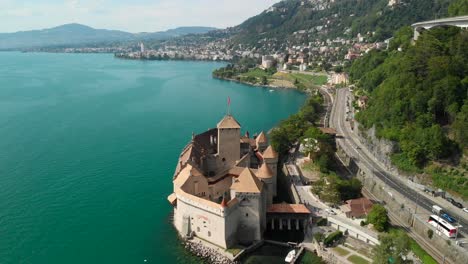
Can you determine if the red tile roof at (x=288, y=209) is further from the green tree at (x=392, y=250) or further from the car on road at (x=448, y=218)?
the car on road at (x=448, y=218)

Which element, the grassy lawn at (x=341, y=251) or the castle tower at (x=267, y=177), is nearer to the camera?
the grassy lawn at (x=341, y=251)

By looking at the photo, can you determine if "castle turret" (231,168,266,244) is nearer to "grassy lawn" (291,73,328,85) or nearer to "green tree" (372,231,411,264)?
"green tree" (372,231,411,264)

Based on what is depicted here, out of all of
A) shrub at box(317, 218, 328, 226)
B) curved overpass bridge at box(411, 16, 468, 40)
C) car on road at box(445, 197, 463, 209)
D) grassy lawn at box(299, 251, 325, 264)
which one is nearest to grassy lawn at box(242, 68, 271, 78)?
curved overpass bridge at box(411, 16, 468, 40)

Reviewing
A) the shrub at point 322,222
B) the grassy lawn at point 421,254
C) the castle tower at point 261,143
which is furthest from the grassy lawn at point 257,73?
the grassy lawn at point 421,254

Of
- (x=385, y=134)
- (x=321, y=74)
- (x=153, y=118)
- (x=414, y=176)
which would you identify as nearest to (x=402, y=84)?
(x=385, y=134)

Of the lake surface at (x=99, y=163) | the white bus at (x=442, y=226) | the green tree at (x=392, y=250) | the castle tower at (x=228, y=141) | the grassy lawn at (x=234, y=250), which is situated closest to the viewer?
the green tree at (x=392, y=250)

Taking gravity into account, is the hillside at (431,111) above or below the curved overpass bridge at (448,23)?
below
